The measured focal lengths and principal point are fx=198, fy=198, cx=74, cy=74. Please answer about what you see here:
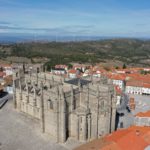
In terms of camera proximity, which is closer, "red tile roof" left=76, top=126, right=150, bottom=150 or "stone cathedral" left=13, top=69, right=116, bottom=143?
"red tile roof" left=76, top=126, right=150, bottom=150

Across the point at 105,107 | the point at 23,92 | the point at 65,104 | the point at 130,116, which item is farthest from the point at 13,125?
the point at 130,116

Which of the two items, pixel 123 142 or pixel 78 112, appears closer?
pixel 123 142

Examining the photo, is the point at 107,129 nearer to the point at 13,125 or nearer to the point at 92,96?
the point at 92,96

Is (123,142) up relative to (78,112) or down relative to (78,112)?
down

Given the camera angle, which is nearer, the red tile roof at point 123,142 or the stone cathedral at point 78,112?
the red tile roof at point 123,142

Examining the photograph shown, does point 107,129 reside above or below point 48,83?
below

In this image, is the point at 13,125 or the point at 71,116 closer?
the point at 71,116

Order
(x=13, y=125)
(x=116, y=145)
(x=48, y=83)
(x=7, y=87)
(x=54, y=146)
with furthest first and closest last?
1. (x=7, y=87)
2. (x=48, y=83)
3. (x=13, y=125)
4. (x=54, y=146)
5. (x=116, y=145)

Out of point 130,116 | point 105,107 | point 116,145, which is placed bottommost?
point 130,116

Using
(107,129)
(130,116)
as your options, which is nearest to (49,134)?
(107,129)

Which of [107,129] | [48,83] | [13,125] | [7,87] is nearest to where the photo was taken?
[107,129]
